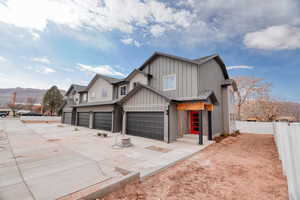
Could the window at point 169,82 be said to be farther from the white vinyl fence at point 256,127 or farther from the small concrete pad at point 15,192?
the white vinyl fence at point 256,127

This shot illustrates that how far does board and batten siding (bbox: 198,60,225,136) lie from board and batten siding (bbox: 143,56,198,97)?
0.63m

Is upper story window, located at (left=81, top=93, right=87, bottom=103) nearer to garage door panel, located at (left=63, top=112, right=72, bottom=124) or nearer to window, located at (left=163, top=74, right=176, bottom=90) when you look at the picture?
garage door panel, located at (left=63, top=112, right=72, bottom=124)

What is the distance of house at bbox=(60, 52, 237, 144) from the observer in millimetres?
9227

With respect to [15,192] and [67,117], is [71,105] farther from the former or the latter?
[15,192]

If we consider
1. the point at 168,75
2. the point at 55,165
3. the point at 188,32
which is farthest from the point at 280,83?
the point at 55,165

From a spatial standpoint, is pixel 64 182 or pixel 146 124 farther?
pixel 146 124

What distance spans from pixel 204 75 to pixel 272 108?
17.9m

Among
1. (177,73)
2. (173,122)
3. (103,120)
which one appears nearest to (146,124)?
(173,122)

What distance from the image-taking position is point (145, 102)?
34.1ft

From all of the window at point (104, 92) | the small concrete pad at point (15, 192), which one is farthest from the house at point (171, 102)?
the small concrete pad at point (15, 192)

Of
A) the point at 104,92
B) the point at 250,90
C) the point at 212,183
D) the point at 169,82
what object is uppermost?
the point at 250,90

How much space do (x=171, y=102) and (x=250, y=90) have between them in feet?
75.1

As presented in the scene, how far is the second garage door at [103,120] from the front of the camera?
45.7ft

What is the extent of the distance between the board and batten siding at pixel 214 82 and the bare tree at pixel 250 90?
43.5 feet
